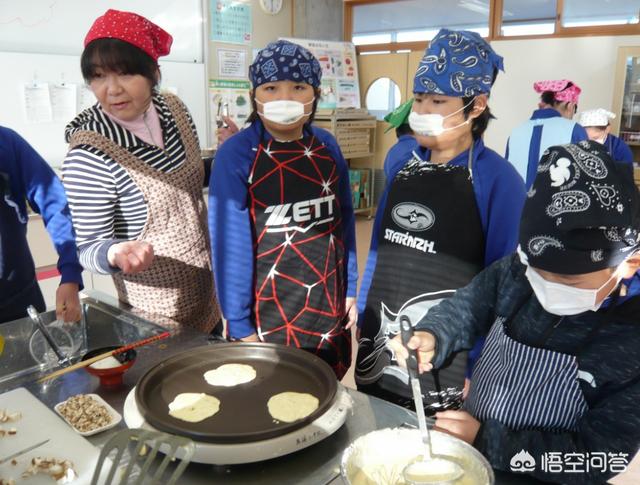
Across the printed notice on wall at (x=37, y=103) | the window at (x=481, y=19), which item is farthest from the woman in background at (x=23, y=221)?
the window at (x=481, y=19)

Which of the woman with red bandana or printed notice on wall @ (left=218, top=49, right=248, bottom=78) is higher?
printed notice on wall @ (left=218, top=49, right=248, bottom=78)

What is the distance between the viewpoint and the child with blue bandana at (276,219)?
1.49m

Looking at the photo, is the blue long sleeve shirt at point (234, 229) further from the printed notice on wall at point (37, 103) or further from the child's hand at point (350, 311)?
the printed notice on wall at point (37, 103)

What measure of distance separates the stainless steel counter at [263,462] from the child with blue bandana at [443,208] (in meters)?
0.36

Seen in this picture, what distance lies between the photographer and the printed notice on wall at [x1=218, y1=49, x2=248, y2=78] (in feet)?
15.3

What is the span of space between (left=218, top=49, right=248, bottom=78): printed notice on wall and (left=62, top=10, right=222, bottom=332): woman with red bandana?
10.8 ft

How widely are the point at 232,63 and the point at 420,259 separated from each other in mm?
3922

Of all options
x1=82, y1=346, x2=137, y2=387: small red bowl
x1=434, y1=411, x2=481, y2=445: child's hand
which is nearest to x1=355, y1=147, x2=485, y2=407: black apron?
x1=434, y1=411, x2=481, y2=445: child's hand

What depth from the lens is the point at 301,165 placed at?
153 centimetres

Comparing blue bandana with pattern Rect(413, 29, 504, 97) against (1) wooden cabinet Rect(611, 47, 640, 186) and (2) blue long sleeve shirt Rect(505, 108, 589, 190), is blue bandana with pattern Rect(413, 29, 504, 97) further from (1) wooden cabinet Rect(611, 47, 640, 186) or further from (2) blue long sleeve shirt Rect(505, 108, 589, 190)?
(1) wooden cabinet Rect(611, 47, 640, 186)

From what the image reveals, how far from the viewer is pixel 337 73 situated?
5.62 meters

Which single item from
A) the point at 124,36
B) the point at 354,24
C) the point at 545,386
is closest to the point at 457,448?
the point at 545,386

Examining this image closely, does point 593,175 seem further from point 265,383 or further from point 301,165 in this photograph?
point 301,165

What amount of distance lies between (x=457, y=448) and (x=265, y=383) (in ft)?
1.26
